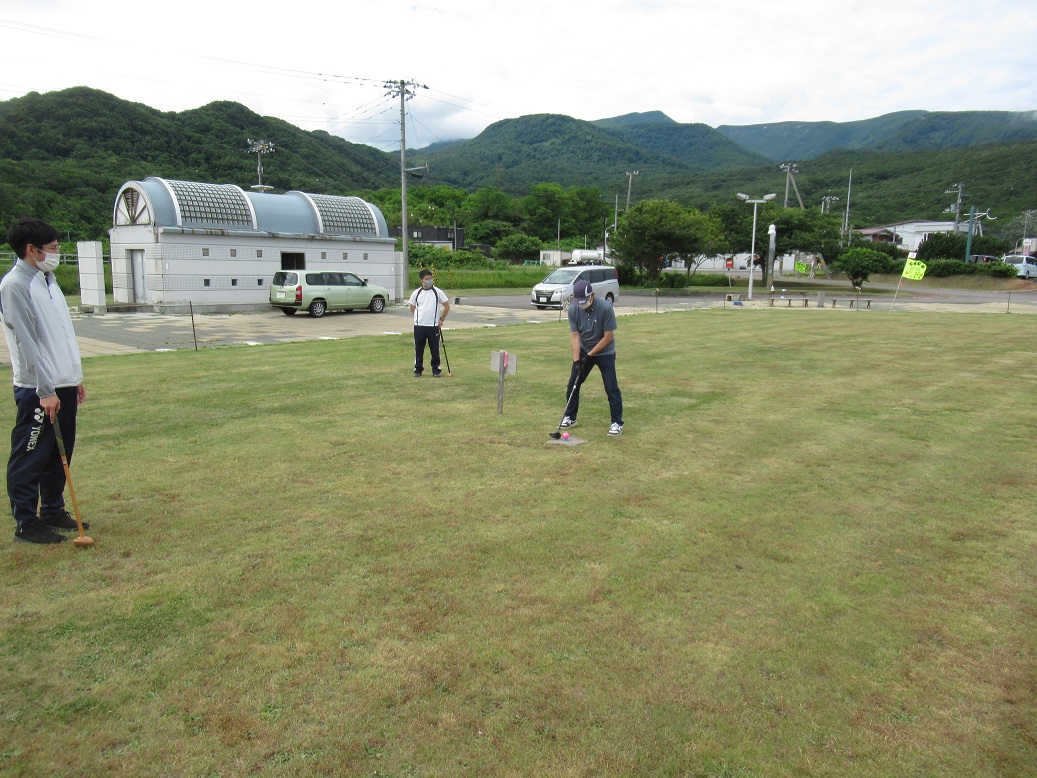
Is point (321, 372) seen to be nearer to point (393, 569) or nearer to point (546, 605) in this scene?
point (393, 569)

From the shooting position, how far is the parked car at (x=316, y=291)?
24.4m

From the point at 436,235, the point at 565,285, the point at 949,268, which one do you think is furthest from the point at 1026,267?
the point at 436,235

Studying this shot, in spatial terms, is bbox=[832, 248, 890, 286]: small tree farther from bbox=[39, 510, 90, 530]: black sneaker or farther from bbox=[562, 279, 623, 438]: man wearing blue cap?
bbox=[39, 510, 90, 530]: black sneaker

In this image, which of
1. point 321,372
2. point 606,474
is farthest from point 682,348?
point 606,474

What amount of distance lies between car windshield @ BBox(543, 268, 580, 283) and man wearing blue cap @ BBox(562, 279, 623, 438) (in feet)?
73.9

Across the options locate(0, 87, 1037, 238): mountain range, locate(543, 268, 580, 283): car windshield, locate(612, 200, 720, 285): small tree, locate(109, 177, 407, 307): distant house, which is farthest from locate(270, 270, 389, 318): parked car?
locate(0, 87, 1037, 238): mountain range

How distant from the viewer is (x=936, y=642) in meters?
3.62

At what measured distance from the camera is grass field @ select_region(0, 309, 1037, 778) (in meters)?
2.84

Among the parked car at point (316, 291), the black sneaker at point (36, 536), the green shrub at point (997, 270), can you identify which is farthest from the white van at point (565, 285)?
the green shrub at point (997, 270)

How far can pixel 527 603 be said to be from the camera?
3941 mm

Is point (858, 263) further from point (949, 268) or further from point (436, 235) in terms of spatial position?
point (436, 235)

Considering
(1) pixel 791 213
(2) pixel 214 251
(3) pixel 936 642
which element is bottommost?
(3) pixel 936 642

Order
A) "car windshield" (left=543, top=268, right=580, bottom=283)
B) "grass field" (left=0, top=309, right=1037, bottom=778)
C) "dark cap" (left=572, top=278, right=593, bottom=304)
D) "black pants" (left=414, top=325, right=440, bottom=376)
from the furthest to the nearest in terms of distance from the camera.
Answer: "car windshield" (left=543, top=268, right=580, bottom=283) → "black pants" (left=414, top=325, right=440, bottom=376) → "dark cap" (left=572, top=278, right=593, bottom=304) → "grass field" (left=0, top=309, right=1037, bottom=778)

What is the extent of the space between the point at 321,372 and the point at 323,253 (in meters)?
20.0
